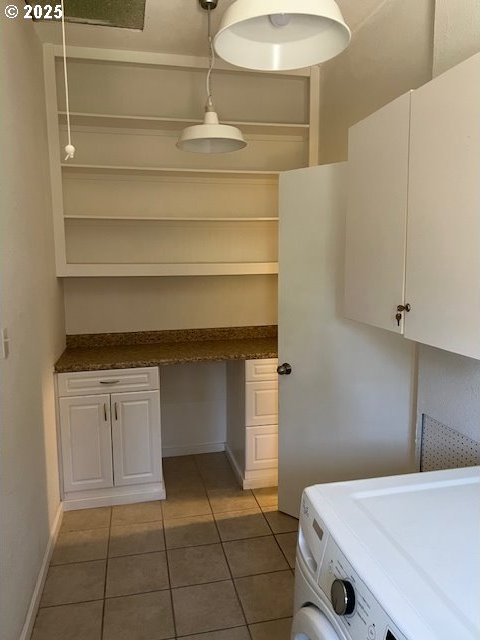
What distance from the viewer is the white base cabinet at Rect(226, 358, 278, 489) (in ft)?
9.59

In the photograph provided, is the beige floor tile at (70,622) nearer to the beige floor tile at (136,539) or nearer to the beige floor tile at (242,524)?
the beige floor tile at (136,539)

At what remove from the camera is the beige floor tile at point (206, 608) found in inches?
75.5

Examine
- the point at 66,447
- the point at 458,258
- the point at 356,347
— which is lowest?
the point at 66,447

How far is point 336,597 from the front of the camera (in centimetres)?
101

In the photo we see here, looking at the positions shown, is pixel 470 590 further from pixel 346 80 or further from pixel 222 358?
pixel 346 80

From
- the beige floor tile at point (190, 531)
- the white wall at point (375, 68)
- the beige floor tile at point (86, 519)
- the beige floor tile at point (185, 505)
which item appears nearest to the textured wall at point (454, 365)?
the white wall at point (375, 68)

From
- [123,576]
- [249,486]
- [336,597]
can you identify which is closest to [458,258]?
[336,597]


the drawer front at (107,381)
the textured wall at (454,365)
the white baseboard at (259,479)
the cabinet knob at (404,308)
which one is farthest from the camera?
the white baseboard at (259,479)

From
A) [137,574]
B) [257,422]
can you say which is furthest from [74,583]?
[257,422]

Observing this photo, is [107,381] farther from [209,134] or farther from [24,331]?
[209,134]

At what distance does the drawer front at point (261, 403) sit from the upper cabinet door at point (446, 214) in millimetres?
1533

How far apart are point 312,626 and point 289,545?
4.64ft

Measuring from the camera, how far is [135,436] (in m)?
2.81

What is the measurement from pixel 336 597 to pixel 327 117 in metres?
2.78
